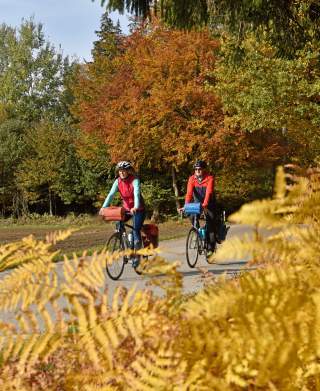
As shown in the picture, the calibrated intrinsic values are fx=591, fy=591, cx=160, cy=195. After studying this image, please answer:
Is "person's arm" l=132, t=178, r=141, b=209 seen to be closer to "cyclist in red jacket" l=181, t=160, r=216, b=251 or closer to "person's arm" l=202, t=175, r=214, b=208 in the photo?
"cyclist in red jacket" l=181, t=160, r=216, b=251

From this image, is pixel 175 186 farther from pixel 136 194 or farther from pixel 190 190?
pixel 136 194

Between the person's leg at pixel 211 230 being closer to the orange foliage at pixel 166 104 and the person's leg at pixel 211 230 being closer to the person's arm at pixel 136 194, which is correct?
the person's arm at pixel 136 194

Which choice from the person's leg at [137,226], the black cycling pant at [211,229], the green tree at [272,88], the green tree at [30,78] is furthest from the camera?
the green tree at [30,78]

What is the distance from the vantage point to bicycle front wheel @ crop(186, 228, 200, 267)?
33.7 feet

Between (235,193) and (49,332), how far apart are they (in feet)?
107

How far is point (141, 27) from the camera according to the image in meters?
34.3

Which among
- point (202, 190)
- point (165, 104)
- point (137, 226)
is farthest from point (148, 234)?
point (165, 104)

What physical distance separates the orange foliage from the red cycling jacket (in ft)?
62.6

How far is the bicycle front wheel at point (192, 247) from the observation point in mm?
10277

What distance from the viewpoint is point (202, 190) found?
409 inches

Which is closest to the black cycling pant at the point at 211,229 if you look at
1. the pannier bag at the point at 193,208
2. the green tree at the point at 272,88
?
the pannier bag at the point at 193,208

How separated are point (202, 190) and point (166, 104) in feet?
67.4

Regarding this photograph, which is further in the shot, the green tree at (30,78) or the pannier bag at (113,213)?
the green tree at (30,78)

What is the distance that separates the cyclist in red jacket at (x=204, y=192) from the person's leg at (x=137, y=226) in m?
1.50
